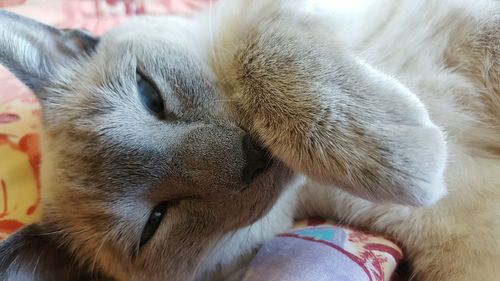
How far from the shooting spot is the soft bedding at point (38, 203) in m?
1.06

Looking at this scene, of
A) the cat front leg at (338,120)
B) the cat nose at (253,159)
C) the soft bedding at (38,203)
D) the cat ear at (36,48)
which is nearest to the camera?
the cat front leg at (338,120)

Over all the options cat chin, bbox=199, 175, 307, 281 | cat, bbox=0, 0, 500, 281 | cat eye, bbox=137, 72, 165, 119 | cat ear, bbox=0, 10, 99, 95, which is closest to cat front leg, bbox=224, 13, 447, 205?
cat, bbox=0, 0, 500, 281

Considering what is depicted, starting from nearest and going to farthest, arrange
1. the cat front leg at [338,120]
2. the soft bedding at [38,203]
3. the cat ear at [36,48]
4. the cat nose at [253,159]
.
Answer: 1. the cat front leg at [338,120]
2. the cat nose at [253,159]
3. the soft bedding at [38,203]
4. the cat ear at [36,48]

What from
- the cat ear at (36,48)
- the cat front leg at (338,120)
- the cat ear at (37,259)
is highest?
the cat front leg at (338,120)

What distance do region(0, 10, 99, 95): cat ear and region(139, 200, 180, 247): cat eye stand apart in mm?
419

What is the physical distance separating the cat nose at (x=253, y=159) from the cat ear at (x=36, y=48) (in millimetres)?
556

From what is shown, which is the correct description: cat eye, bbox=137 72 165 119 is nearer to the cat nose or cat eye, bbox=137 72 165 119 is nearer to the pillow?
the cat nose

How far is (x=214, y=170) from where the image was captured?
0.96 m

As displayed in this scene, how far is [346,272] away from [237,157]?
303mm

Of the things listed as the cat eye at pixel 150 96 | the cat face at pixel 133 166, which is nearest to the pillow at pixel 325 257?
the cat face at pixel 133 166

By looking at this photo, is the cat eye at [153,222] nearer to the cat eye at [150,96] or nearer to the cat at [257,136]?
the cat at [257,136]

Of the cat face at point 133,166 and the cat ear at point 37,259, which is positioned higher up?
the cat face at point 133,166

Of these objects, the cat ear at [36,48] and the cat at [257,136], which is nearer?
the cat at [257,136]

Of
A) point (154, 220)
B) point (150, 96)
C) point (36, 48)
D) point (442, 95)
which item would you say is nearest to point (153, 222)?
point (154, 220)
